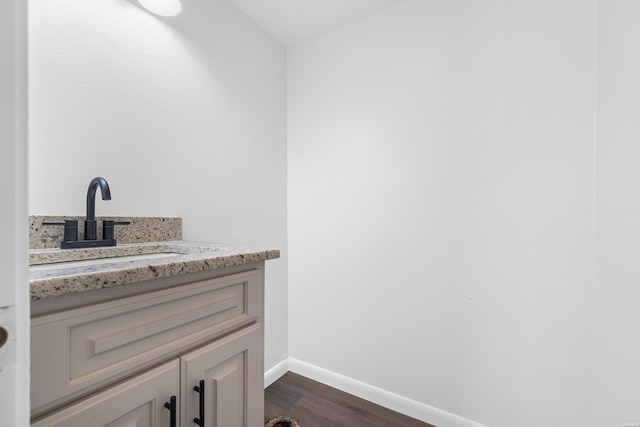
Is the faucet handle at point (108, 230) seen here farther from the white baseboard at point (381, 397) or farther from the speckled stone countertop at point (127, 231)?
the white baseboard at point (381, 397)

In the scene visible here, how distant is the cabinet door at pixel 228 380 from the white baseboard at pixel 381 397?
94cm

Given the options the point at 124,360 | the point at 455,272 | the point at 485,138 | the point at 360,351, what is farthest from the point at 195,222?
the point at 485,138

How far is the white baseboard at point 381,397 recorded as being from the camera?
1.48 m

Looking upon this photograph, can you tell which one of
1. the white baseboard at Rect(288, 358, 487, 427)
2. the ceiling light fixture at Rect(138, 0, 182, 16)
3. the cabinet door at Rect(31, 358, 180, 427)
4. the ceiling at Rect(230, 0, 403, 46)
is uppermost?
the ceiling at Rect(230, 0, 403, 46)

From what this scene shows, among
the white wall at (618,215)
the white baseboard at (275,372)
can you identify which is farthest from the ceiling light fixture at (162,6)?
the white baseboard at (275,372)

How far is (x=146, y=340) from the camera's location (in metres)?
0.67

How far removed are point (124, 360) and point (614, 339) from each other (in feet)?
5.40

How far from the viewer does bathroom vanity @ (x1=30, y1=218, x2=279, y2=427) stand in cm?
53

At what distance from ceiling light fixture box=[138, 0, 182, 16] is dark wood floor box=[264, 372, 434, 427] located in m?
2.00

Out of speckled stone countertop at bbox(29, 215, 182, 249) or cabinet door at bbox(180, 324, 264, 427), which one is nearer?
cabinet door at bbox(180, 324, 264, 427)

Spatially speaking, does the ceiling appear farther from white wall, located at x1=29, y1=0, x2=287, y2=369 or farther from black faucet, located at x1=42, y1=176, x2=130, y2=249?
black faucet, located at x1=42, y1=176, x2=130, y2=249

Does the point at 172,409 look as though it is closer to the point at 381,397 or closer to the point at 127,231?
the point at 127,231

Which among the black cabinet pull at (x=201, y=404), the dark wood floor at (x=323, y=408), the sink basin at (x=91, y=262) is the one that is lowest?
the dark wood floor at (x=323, y=408)

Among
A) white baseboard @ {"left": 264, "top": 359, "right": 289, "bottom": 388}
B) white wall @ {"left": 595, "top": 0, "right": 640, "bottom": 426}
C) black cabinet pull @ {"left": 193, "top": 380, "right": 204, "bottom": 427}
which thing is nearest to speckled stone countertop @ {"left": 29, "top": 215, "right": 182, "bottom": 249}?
black cabinet pull @ {"left": 193, "top": 380, "right": 204, "bottom": 427}
